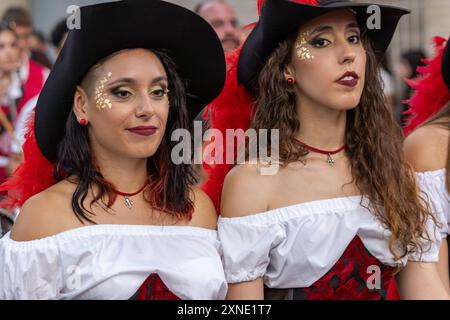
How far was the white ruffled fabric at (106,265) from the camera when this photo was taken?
2.86m

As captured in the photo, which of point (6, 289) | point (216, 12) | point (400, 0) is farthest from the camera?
point (400, 0)

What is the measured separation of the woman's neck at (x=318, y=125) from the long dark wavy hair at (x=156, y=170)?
451mm

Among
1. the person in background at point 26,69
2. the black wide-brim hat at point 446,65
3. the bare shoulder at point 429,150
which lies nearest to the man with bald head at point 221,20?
the person in background at point 26,69

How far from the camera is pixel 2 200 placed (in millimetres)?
3406

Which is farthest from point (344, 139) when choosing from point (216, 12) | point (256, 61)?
point (216, 12)

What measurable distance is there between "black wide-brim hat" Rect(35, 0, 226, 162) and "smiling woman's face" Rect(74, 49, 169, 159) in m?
0.04

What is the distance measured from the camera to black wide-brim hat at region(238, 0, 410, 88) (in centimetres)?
318

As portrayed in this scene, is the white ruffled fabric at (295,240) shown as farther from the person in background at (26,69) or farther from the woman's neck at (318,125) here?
the person in background at (26,69)

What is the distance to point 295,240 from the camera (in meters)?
3.19

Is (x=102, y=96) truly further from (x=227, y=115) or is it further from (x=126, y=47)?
(x=227, y=115)

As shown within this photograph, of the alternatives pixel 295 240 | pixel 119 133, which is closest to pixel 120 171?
pixel 119 133

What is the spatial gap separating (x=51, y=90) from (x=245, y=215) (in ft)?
2.78

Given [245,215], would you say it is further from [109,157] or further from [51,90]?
[51,90]

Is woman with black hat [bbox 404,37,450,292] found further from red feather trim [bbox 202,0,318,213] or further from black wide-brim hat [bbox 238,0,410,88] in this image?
red feather trim [bbox 202,0,318,213]
